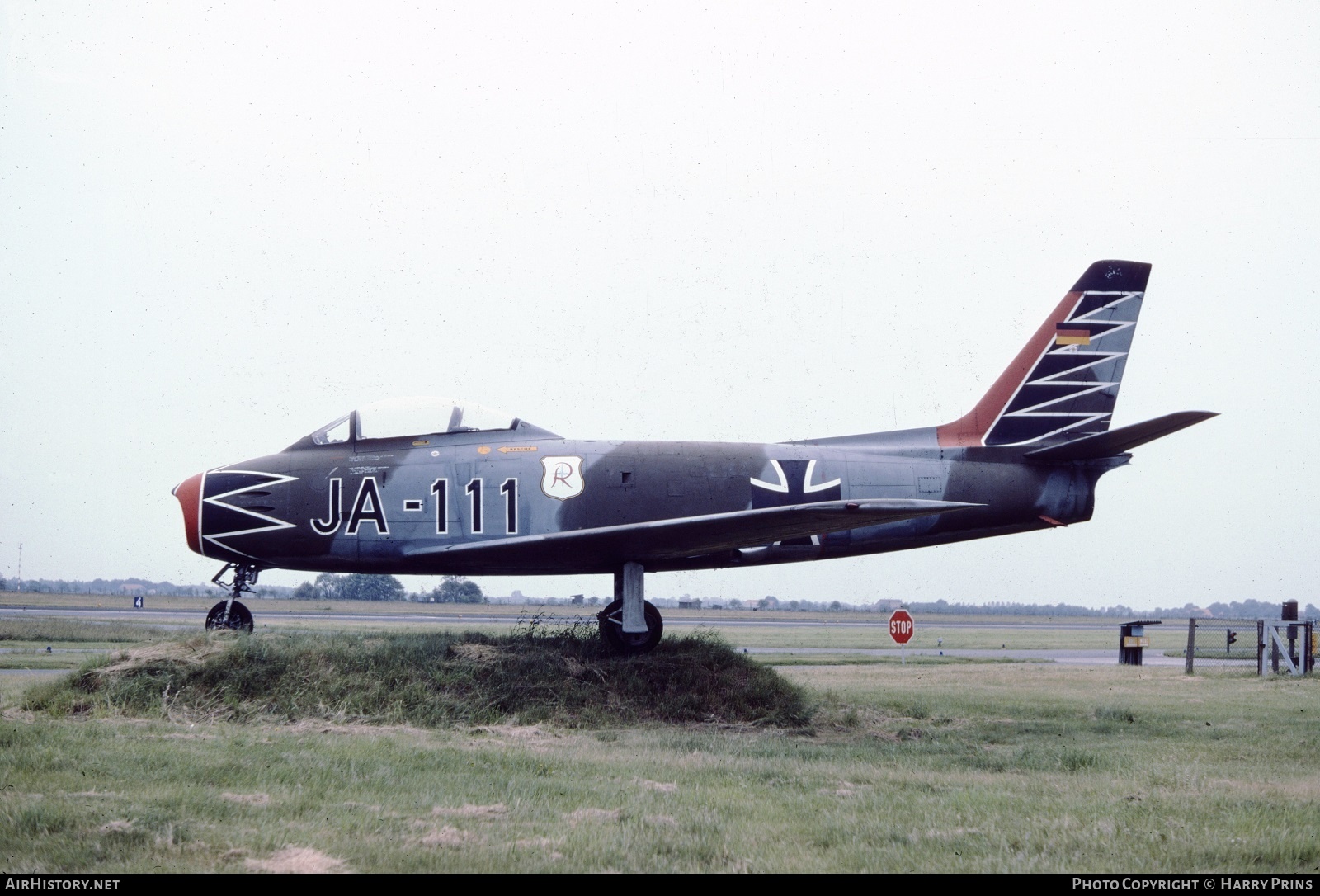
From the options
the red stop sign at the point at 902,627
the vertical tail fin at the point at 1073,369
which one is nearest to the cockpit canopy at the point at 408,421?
the vertical tail fin at the point at 1073,369

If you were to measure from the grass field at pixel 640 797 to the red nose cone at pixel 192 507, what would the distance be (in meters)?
2.47

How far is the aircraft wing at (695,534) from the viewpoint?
10.5 metres

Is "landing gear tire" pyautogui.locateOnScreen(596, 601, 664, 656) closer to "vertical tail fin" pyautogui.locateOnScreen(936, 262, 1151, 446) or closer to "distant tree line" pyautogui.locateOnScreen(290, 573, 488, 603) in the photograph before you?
"vertical tail fin" pyautogui.locateOnScreen(936, 262, 1151, 446)

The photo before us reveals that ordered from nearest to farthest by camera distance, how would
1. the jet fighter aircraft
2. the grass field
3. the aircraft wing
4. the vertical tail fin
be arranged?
1. the grass field
2. the aircraft wing
3. the jet fighter aircraft
4. the vertical tail fin

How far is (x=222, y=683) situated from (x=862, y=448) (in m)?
8.30

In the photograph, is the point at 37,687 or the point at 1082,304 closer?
the point at 37,687

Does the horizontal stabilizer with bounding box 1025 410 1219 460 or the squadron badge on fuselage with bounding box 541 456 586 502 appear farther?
the squadron badge on fuselage with bounding box 541 456 586 502

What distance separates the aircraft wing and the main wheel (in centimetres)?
244

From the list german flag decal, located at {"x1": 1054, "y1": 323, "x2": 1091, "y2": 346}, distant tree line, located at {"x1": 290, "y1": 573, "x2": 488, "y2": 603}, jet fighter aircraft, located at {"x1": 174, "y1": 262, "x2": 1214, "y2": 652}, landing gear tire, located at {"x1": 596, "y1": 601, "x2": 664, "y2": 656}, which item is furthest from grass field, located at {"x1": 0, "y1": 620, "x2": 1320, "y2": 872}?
distant tree line, located at {"x1": 290, "y1": 573, "x2": 488, "y2": 603}

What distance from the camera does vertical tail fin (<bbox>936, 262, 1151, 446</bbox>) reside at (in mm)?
14141

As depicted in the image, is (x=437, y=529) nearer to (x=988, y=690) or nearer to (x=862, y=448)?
(x=862, y=448)

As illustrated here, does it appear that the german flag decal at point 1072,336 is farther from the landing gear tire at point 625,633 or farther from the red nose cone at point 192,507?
the red nose cone at point 192,507
